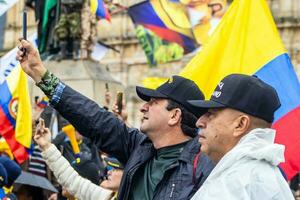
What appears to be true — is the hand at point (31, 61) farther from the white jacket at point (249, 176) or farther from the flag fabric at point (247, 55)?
the flag fabric at point (247, 55)

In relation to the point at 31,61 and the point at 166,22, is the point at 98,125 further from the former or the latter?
the point at 166,22

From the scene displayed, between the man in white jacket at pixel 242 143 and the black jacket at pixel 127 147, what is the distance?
0.54 m

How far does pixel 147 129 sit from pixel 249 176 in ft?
4.03

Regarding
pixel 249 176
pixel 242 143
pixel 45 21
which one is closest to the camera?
pixel 249 176

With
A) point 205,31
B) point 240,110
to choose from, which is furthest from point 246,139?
point 205,31

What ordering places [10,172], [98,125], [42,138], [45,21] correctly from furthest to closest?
[45,21] < [10,172] < [42,138] < [98,125]

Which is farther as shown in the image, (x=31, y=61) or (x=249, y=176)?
(x=31, y=61)

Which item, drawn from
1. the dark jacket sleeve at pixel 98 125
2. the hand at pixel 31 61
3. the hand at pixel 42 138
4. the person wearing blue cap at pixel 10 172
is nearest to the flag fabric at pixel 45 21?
the person wearing blue cap at pixel 10 172

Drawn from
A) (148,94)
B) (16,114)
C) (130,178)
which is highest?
(148,94)

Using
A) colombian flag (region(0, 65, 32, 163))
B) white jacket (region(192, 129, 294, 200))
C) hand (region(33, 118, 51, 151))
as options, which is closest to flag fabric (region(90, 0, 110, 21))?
colombian flag (region(0, 65, 32, 163))

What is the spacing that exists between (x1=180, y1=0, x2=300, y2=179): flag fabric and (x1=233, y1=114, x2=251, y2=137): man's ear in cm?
245

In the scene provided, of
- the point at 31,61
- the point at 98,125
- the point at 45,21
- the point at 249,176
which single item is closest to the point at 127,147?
the point at 98,125

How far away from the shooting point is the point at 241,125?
2.63 metres

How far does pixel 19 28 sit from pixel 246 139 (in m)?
24.6
